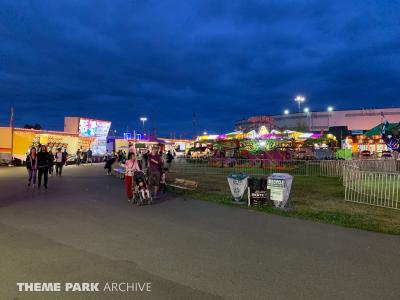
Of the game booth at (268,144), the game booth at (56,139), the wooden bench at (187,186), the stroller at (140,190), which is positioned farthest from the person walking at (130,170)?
the game booth at (56,139)

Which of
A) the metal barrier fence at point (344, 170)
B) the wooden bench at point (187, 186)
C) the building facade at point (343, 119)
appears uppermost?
the building facade at point (343, 119)

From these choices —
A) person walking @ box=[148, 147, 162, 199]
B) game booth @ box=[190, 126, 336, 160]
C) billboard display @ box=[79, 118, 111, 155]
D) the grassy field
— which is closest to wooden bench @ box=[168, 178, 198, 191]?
the grassy field

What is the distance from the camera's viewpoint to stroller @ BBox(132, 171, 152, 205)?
12.4m

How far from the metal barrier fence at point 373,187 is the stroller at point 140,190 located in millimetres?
7094

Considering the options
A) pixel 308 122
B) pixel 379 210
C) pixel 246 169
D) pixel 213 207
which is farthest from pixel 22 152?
pixel 308 122

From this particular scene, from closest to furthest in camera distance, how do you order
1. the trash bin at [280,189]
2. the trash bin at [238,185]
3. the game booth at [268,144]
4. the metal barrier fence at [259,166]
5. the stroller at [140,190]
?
the trash bin at [280,189], the stroller at [140,190], the trash bin at [238,185], the metal barrier fence at [259,166], the game booth at [268,144]

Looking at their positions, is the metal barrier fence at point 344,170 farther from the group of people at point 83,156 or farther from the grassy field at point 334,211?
the group of people at point 83,156

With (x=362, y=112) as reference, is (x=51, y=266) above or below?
below

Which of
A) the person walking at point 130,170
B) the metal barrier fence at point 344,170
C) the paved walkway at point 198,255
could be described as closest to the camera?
the paved walkway at point 198,255

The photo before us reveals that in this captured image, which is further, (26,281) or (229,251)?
(229,251)

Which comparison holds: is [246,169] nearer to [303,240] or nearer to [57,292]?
[303,240]

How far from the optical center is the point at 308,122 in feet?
345

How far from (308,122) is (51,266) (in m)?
105

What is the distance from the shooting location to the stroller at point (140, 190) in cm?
1240
